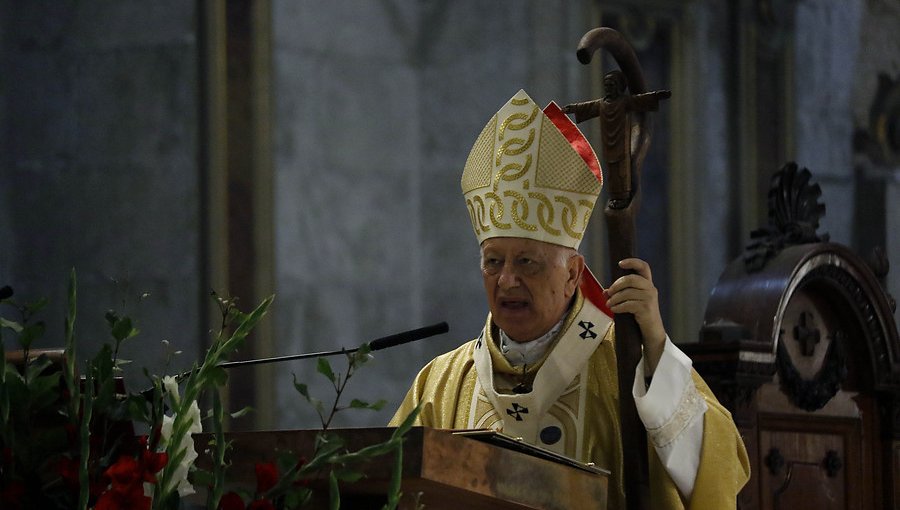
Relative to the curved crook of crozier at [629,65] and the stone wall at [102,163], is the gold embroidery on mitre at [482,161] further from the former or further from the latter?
the stone wall at [102,163]

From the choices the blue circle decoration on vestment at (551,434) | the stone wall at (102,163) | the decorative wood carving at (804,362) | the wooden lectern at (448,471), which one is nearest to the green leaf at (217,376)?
the wooden lectern at (448,471)

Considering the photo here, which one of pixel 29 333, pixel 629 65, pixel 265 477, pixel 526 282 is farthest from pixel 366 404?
pixel 526 282

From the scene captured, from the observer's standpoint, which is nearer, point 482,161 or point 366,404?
point 366,404

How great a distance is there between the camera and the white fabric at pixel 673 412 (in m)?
2.96

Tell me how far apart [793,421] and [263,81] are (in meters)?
3.04

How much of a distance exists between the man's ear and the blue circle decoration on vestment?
29cm

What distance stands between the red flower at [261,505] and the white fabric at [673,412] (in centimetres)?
145

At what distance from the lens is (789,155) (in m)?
8.23

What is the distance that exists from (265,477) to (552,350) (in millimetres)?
1746

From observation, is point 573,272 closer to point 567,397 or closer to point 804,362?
point 567,397

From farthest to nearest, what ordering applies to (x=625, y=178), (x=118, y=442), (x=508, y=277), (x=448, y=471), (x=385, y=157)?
(x=385, y=157), (x=508, y=277), (x=625, y=178), (x=448, y=471), (x=118, y=442)

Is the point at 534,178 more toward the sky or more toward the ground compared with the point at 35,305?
more toward the sky

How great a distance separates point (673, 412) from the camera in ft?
9.76

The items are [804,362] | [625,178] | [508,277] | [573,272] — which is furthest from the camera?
[804,362]
